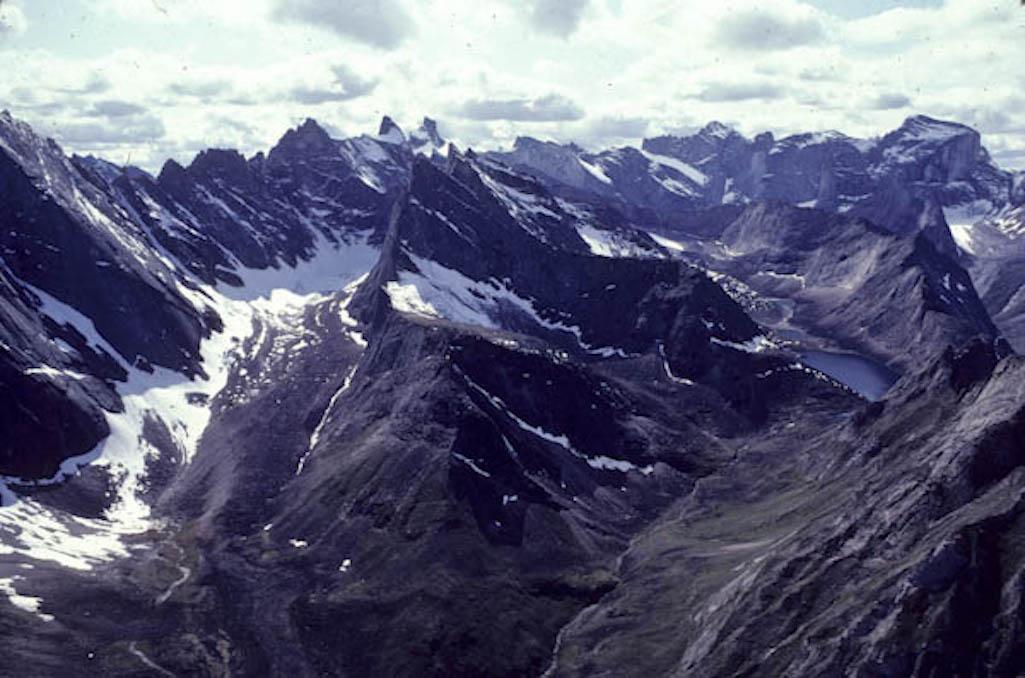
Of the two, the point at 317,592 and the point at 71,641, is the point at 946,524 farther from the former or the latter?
the point at 71,641

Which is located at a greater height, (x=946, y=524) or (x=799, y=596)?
(x=946, y=524)

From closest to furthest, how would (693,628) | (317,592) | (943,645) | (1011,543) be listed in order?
(943,645) < (1011,543) < (693,628) < (317,592)

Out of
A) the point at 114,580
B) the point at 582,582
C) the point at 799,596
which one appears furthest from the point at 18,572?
the point at 799,596

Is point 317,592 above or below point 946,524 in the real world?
below

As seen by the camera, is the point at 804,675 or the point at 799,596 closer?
the point at 804,675

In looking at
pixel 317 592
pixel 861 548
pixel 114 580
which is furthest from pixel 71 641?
pixel 861 548

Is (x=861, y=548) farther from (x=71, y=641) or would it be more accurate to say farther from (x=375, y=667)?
(x=71, y=641)

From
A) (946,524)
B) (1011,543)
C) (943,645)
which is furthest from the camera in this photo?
(946,524)

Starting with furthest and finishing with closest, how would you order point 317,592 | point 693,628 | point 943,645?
point 317,592
point 693,628
point 943,645

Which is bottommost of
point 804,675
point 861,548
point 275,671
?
point 275,671
